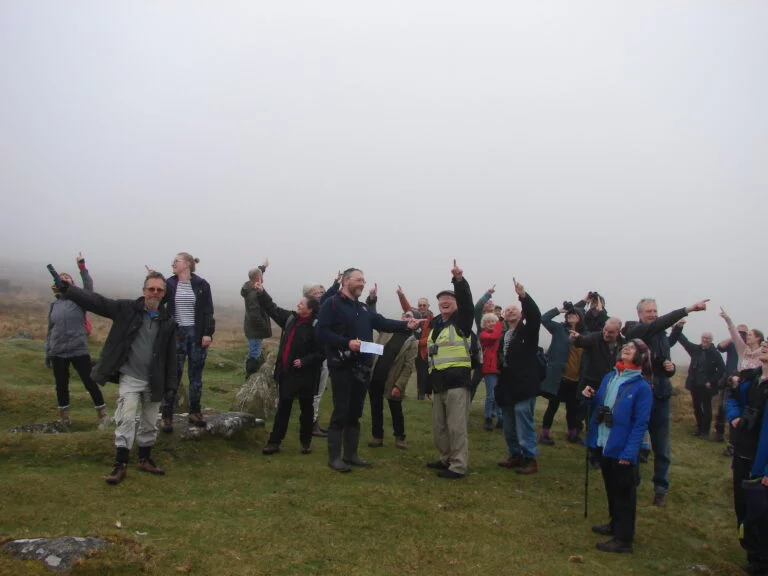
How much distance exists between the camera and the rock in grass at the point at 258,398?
10.7 m

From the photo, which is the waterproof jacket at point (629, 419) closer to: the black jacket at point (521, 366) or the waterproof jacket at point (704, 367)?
the black jacket at point (521, 366)

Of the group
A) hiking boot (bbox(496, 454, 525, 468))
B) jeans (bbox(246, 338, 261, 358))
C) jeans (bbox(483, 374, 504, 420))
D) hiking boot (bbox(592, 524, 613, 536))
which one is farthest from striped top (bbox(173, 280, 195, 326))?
jeans (bbox(483, 374, 504, 420))

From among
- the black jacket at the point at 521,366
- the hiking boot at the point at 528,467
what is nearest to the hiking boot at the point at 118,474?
the black jacket at the point at 521,366

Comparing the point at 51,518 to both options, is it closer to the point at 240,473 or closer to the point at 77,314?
the point at 240,473

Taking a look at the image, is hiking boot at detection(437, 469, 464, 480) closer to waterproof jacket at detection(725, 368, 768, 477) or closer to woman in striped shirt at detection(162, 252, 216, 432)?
waterproof jacket at detection(725, 368, 768, 477)

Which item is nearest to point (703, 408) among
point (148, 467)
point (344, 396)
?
point (344, 396)

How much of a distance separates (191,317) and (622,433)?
6.16m

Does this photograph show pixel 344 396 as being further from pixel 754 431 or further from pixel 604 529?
pixel 754 431

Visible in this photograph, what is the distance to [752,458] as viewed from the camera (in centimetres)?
629

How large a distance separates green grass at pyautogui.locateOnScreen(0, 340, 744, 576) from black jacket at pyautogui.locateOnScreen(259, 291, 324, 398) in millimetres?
1040

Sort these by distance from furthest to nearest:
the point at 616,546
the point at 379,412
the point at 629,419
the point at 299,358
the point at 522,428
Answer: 1. the point at 379,412
2. the point at 522,428
3. the point at 299,358
4. the point at 629,419
5. the point at 616,546

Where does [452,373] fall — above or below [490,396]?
above

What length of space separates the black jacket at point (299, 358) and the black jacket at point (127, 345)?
6.03 feet

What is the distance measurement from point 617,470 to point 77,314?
8414mm
